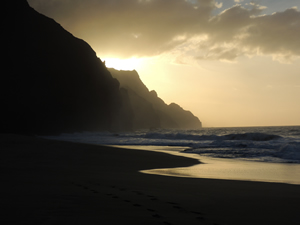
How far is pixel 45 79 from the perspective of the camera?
198 ft

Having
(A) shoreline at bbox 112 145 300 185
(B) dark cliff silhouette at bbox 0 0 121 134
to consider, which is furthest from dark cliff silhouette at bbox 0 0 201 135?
(A) shoreline at bbox 112 145 300 185

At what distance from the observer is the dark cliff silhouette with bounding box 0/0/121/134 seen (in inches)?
2119

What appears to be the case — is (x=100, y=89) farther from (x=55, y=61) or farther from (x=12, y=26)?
(x=12, y=26)

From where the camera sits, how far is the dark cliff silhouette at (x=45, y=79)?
53828 mm

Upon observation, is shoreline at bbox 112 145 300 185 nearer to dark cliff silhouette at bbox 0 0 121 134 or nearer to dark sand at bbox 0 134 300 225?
dark sand at bbox 0 134 300 225

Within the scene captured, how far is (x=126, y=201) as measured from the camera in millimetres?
4473

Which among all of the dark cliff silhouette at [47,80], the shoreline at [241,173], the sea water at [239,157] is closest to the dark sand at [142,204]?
the shoreline at [241,173]

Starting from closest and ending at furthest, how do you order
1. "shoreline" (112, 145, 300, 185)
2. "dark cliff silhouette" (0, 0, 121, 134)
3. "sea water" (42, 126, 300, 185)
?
"shoreline" (112, 145, 300, 185) → "sea water" (42, 126, 300, 185) → "dark cliff silhouette" (0, 0, 121, 134)

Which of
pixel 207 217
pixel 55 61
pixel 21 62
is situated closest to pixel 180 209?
pixel 207 217

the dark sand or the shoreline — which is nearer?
the dark sand

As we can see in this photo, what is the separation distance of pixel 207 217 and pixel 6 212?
2.68m

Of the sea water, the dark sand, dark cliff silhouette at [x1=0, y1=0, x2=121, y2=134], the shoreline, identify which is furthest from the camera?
dark cliff silhouette at [x1=0, y1=0, x2=121, y2=134]

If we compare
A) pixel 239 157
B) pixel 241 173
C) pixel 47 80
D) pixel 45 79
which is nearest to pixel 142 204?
pixel 241 173

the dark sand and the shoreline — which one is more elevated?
the dark sand
